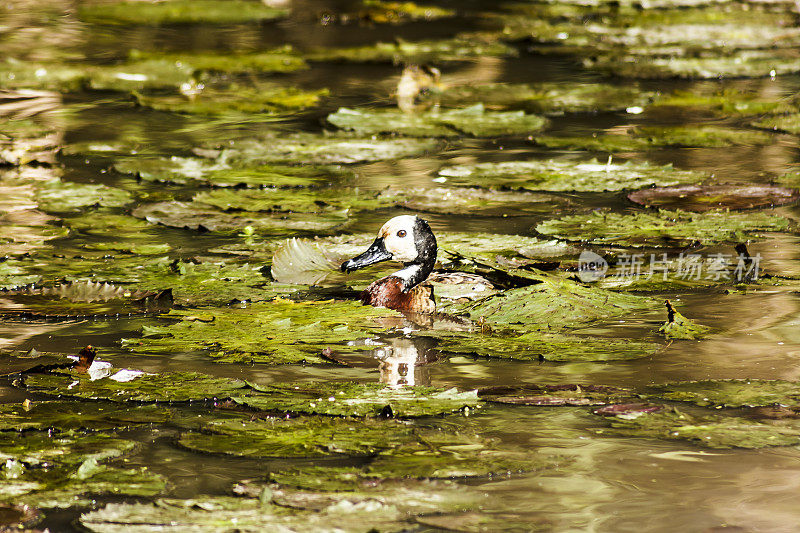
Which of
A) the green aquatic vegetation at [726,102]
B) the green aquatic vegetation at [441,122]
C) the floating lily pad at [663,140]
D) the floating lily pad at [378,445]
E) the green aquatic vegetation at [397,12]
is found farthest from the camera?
the green aquatic vegetation at [397,12]

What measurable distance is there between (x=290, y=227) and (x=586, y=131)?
7.62 feet

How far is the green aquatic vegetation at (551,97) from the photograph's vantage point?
6.69m

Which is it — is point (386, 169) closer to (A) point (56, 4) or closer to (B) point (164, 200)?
(B) point (164, 200)

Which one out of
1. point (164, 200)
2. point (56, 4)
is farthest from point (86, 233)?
point (56, 4)

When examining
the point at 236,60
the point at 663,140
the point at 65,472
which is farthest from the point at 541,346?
the point at 236,60

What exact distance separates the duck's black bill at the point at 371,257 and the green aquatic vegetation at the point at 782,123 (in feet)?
10.4

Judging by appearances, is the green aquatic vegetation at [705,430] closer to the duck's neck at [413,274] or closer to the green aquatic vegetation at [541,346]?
the green aquatic vegetation at [541,346]

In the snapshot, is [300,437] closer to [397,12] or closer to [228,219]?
[228,219]

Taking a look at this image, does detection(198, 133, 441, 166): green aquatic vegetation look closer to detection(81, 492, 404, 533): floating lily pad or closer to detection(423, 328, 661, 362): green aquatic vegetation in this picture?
detection(423, 328, 661, 362): green aquatic vegetation

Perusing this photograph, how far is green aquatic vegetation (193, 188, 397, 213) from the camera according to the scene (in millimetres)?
4477

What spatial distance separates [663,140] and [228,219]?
235 cm

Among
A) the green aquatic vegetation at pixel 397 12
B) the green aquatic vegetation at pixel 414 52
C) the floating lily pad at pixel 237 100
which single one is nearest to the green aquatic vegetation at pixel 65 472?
the floating lily pad at pixel 237 100

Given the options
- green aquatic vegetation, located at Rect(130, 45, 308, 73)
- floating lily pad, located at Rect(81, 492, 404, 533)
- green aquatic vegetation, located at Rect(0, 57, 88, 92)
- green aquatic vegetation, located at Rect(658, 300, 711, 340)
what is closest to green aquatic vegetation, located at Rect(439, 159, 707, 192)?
green aquatic vegetation, located at Rect(658, 300, 711, 340)

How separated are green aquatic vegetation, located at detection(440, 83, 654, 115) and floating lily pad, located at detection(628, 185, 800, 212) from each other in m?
2.05
